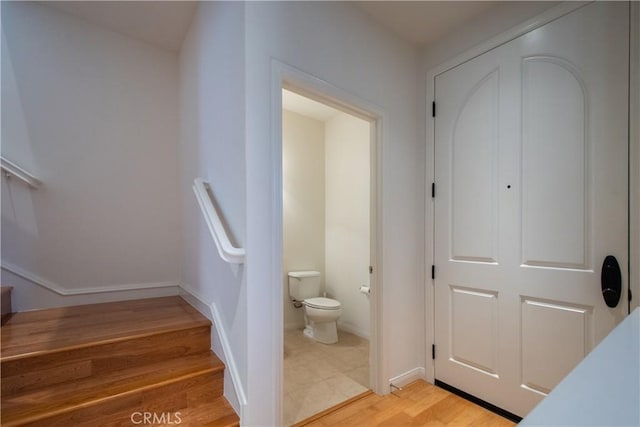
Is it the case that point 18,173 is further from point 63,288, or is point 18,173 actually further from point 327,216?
point 327,216

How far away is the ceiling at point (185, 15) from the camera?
1.94 m

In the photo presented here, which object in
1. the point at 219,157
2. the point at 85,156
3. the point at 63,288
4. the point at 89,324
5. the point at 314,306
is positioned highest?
the point at 85,156

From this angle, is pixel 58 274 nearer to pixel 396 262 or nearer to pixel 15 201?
pixel 15 201

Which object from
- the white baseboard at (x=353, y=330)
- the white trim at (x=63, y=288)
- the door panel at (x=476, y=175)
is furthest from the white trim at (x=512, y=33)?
the white trim at (x=63, y=288)

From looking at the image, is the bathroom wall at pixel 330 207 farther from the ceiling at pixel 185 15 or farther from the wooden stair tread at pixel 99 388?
the wooden stair tread at pixel 99 388

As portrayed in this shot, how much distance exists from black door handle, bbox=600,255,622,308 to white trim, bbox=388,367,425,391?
128 centimetres

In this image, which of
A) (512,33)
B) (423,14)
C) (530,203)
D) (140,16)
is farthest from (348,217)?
→ (140,16)

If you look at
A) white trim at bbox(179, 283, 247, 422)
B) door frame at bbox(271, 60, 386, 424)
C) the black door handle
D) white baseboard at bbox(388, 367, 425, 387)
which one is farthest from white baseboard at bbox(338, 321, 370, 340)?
the black door handle

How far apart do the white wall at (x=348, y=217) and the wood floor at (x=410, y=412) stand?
3.79 feet

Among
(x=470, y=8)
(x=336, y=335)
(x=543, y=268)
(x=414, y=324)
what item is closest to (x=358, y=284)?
(x=336, y=335)

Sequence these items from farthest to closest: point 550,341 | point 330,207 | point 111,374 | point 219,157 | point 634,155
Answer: point 330,207 < point 219,157 < point 550,341 < point 111,374 < point 634,155

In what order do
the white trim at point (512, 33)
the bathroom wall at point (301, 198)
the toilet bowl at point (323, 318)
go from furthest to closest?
the bathroom wall at point (301, 198) < the toilet bowl at point (323, 318) < the white trim at point (512, 33)

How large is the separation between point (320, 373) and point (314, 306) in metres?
0.69

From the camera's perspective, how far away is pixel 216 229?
61.9 inches
